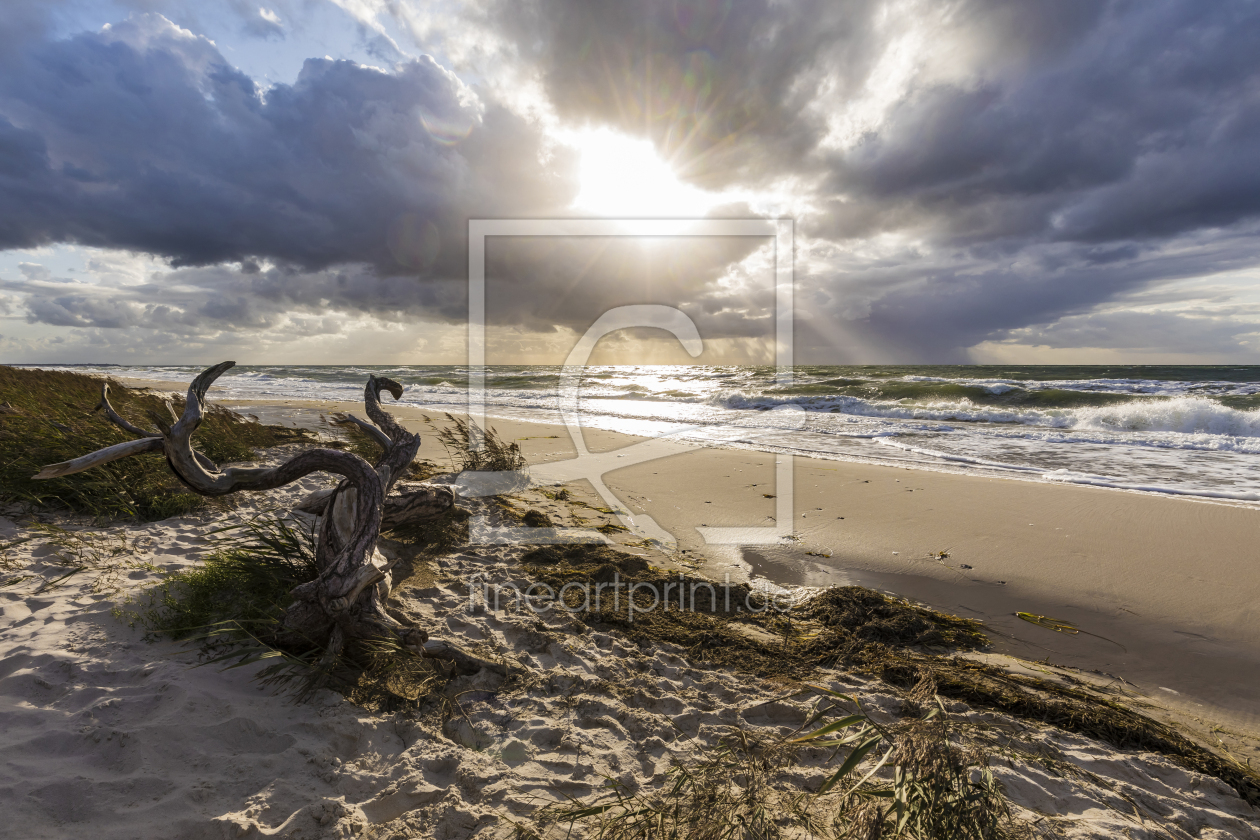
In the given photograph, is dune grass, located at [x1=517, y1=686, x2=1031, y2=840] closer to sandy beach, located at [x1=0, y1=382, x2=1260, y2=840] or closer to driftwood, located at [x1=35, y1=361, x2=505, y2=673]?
sandy beach, located at [x1=0, y1=382, x2=1260, y2=840]

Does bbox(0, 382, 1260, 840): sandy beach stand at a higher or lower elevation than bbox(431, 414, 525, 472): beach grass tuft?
lower

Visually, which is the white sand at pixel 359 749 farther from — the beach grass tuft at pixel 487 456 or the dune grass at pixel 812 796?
the beach grass tuft at pixel 487 456

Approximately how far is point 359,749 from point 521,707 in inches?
31.6

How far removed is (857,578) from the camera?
4.85 metres

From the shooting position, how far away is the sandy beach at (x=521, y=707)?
82.0 inches

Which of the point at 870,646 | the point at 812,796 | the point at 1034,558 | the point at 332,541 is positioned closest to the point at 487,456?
the point at 332,541

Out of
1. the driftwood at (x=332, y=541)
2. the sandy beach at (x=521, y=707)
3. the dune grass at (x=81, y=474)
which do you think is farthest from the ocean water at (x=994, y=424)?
the dune grass at (x=81, y=474)

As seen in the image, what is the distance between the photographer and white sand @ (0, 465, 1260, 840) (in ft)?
6.55

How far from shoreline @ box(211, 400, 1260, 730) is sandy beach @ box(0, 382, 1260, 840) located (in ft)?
0.09

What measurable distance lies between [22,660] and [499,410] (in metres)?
19.2

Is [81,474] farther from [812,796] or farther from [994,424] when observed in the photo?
[994,424]

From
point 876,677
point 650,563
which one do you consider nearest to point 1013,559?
point 876,677

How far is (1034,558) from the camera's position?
5211 mm

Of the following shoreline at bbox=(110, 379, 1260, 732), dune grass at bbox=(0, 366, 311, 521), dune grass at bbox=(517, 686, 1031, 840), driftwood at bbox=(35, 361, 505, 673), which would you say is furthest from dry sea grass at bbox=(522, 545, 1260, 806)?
dune grass at bbox=(0, 366, 311, 521)
